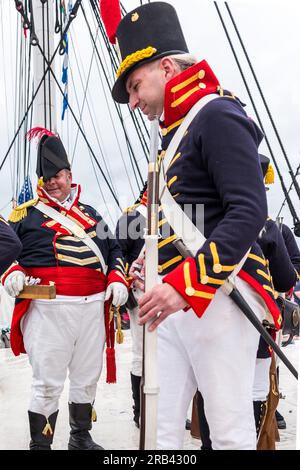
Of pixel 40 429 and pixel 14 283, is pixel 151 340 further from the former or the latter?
pixel 40 429

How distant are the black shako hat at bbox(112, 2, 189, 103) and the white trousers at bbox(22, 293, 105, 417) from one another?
138cm

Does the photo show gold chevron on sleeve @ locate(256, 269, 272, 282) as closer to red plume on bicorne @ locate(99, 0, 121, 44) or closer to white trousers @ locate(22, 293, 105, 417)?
red plume on bicorne @ locate(99, 0, 121, 44)

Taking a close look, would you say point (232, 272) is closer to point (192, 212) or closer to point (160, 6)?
point (192, 212)

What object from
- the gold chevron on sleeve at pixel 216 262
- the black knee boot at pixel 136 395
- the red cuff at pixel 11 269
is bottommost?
the black knee boot at pixel 136 395

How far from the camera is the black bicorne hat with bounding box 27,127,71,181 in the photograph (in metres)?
3.12

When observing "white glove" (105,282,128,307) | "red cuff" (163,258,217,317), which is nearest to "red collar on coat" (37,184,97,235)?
"white glove" (105,282,128,307)

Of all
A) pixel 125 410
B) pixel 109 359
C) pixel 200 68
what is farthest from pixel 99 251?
pixel 200 68

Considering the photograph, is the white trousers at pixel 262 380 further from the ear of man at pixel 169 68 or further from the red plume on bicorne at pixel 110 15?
the red plume on bicorne at pixel 110 15

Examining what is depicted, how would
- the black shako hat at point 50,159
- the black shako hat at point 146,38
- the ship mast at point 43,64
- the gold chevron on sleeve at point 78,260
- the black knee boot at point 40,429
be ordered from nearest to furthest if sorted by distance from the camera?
the black shako hat at point 146,38
the black knee boot at point 40,429
the gold chevron on sleeve at point 78,260
the black shako hat at point 50,159
the ship mast at point 43,64

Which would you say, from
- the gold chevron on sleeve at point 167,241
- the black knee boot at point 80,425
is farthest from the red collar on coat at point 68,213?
the gold chevron on sleeve at point 167,241

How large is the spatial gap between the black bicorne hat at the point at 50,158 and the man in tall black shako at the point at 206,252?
1.40 meters

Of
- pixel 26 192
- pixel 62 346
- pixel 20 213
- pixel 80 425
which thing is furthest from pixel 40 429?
pixel 26 192

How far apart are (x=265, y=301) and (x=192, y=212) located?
37cm

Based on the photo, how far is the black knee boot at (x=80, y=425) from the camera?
9.71ft
